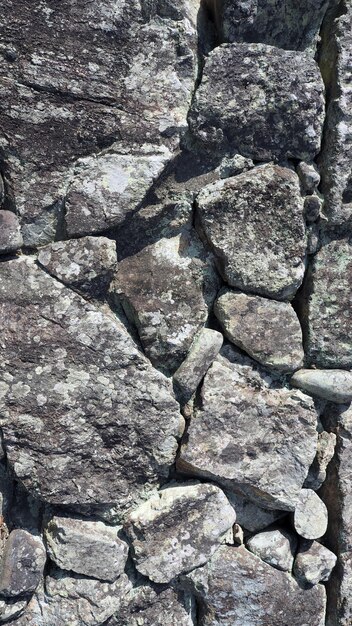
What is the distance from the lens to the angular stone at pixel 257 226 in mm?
1605

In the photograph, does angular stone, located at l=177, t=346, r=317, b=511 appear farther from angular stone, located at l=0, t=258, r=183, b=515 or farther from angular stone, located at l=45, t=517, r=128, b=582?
angular stone, located at l=45, t=517, r=128, b=582

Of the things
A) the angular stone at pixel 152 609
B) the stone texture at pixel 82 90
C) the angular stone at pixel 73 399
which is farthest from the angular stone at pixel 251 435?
the stone texture at pixel 82 90

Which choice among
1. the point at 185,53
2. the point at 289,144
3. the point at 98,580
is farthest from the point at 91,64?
the point at 98,580

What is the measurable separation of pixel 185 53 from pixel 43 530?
1.42m

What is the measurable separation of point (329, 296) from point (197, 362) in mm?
462

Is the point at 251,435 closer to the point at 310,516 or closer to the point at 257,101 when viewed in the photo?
the point at 310,516

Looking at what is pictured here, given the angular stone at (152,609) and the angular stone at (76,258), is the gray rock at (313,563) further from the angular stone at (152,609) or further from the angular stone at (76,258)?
the angular stone at (76,258)

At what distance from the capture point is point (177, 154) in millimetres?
1581

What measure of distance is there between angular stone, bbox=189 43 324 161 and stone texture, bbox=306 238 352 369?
13.8 inches

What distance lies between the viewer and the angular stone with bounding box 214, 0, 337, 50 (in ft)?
5.08

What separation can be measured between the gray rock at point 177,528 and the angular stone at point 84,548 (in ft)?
0.21

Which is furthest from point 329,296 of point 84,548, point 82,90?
point 84,548

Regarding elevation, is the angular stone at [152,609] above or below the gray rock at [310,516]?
below

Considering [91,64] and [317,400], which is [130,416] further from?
[91,64]
